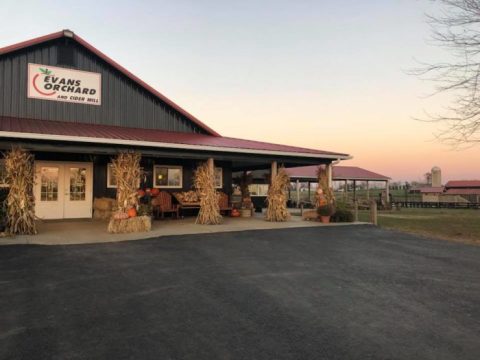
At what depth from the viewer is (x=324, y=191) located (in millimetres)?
14727

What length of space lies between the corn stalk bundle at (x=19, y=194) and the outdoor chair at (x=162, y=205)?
5.13m

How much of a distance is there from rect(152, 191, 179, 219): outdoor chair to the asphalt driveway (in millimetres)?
6171

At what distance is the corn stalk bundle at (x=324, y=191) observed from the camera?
1458cm

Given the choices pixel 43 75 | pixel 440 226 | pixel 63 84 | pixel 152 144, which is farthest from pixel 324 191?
pixel 43 75

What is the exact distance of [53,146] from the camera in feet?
33.9

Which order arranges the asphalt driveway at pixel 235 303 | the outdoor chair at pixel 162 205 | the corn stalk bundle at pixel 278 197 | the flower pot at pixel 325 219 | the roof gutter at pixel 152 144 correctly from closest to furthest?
the asphalt driveway at pixel 235 303 → the roof gutter at pixel 152 144 → the corn stalk bundle at pixel 278 197 → the flower pot at pixel 325 219 → the outdoor chair at pixel 162 205

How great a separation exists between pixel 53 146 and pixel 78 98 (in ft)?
A: 14.6

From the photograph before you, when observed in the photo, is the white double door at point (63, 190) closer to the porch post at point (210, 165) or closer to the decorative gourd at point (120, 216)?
the decorative gourd at point (120, 216)

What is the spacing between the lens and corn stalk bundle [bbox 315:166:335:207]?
14578 mm

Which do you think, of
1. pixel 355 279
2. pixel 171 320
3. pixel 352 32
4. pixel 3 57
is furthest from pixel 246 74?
pixel 171 320

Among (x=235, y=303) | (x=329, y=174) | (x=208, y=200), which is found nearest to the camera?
(x=235, y=303)

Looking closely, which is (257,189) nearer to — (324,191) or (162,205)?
(324,191)

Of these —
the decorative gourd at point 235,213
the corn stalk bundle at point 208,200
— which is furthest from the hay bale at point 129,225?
the decorative gourd at point 235,213

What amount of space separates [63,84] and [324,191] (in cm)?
1124
